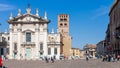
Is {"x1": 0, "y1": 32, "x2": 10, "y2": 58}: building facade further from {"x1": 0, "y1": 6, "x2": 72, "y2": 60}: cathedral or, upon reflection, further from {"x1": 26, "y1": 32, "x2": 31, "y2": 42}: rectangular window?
{"x1": 26, "y1": 32, "x2": 31, "y2": 42}: rectangular window

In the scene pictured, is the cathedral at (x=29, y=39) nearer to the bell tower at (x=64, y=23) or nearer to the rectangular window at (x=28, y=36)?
the rectangular window at (x=28, y=36)

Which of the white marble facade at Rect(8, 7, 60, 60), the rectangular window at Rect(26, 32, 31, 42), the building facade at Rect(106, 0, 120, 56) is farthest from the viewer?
the rectangular window at Rect(26, 32, 31, 42)

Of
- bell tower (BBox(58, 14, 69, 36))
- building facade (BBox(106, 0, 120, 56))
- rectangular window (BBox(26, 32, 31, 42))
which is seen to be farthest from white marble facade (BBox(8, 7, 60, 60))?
bell tower (BBox(58, 14, 69, 36))

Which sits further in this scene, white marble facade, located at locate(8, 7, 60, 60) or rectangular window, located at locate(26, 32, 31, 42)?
rectangular window, located at locate(26, 32, 31, 42)

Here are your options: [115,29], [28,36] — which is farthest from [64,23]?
[115,29]

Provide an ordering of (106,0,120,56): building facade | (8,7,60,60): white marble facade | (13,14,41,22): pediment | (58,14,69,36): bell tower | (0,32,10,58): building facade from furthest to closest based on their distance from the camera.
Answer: (58,14,69,36): bell tower < (0,32,10,58): building facade < (13,14,41,22): pediment < (8,7,60,60): white marble facade < (106,0,120,56): building facade

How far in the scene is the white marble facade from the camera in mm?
91250

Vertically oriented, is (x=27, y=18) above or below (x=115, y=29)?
above

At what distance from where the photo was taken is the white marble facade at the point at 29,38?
91250 mm

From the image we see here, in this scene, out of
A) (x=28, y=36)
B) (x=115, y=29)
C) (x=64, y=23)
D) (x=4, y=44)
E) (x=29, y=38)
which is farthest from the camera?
(x=64, y=23)

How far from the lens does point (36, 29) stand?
300 feet

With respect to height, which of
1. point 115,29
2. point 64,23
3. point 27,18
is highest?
point 64,23

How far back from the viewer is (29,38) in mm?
91500

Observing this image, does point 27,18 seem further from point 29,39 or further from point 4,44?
point 4,44
